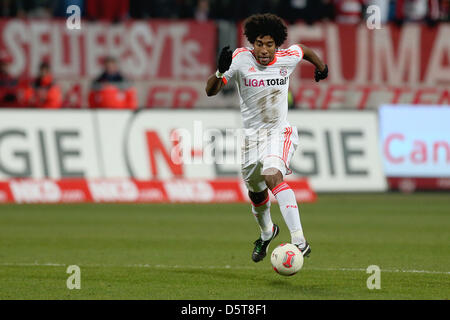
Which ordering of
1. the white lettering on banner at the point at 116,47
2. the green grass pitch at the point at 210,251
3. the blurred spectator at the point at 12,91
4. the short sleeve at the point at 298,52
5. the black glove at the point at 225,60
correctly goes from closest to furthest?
the green grass pitch at the point at 210,251 → the black glove at the point at 225,60 → the short sleeve at the point at 298,52 → the blurred spectator at the point at 12,91 → the white lettering on banner at the point at 116,47

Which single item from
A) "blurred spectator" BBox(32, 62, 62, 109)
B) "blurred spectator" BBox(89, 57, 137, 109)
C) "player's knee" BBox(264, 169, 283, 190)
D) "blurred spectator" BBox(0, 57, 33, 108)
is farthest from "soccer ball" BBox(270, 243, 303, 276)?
"blurred spectator" BBox(0, 57, 33, 108)

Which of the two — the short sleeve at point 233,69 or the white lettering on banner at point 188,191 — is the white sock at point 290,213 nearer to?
the short sleeve at point 233,69

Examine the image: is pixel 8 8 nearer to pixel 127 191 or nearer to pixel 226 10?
pixel 226 10

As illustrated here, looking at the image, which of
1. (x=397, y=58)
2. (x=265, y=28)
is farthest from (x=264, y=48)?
(x=397, y=58)

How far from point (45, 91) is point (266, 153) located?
40.4 ft

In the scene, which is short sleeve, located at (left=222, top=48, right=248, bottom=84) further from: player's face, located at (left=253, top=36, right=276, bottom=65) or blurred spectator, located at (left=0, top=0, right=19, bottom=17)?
blurred spectator, located at (left=0, top=0, right=19, bottom=17)

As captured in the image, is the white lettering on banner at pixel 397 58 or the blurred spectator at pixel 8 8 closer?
the blurred spectator at pixel 8 8

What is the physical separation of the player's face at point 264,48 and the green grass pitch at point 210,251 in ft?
6.86

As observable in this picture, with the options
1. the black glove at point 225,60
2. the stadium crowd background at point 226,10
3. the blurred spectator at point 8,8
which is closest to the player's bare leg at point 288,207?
the black glove at point 225,60

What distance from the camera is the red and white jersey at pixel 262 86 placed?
9.30 metres

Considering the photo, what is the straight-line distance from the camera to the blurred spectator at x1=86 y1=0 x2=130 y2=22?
2300 centimetres

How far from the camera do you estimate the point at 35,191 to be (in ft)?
58.1

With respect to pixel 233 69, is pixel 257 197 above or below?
below
